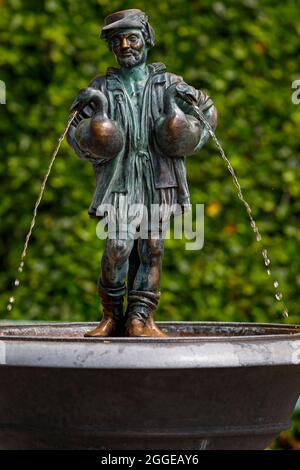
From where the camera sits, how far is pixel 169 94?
11.6 feet

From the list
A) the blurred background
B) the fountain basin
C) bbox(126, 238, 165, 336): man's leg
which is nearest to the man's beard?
bbox(126, 238, 165, 336): man's leg

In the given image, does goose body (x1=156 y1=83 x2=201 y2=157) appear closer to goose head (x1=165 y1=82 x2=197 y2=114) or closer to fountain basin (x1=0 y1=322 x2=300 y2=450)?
goose head (x1=165 y1=82 x2=197 y2=114)

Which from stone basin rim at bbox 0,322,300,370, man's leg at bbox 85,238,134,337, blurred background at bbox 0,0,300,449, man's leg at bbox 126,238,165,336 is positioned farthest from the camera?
blurred background at bbox 0,0,300,449

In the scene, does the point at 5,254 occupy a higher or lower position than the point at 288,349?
higher

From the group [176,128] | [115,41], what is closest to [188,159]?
[115,41]

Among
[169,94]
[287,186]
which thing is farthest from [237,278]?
[169,94]

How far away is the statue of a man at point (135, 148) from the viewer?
3486 millimetres

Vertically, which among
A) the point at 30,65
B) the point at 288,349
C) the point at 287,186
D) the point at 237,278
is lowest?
the point at 288,349

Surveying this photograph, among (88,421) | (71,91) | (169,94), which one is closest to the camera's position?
(88,421)

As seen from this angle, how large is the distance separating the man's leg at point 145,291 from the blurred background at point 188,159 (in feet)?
5.85

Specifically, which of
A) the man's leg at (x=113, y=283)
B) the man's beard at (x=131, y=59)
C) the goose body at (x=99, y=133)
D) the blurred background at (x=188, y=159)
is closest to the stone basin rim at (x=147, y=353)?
the man's leg at (x=113, y=283)

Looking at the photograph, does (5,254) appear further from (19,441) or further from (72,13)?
(19,441)

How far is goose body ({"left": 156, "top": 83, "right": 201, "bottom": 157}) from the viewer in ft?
11.2
